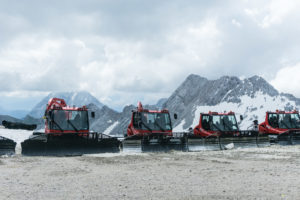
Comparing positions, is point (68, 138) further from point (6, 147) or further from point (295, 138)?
point (295, 138)

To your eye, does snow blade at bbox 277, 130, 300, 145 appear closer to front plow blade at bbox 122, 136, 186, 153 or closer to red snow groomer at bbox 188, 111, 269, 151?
red snow groomer at bbox 188, 111, 269, 151

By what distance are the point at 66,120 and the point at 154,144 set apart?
5.16 m

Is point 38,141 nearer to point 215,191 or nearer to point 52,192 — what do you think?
point 52,192

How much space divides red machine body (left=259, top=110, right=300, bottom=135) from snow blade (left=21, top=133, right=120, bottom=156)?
13.9 meters

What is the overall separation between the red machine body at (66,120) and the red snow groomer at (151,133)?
2.64m

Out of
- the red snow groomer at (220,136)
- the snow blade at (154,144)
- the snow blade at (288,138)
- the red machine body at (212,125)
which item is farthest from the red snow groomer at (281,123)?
the snow blade at (154,144)

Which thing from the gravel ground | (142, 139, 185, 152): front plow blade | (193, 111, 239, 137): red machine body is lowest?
the gravel ground

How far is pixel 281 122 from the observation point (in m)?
27.3

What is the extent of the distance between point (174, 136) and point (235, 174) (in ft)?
38.5

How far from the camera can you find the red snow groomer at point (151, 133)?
1989 centimetres

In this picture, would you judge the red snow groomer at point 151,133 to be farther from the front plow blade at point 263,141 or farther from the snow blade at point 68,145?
the front plow blade at point 263,141

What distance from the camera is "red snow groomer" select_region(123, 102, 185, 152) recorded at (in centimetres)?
1989

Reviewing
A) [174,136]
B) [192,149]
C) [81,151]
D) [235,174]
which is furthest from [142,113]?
[235,174]

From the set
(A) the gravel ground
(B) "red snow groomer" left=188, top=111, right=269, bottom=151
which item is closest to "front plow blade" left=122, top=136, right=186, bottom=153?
(B) "red snow groomer" left=188, top=111, right=269, bottom=151
